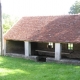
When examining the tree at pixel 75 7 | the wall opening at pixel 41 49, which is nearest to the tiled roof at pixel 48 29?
the wall opening at pixel 41 49

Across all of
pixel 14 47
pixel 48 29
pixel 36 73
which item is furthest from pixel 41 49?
pixel 36 73

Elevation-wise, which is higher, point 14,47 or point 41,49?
point 14,47

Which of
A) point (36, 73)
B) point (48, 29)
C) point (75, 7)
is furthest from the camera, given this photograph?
point (75, 7)

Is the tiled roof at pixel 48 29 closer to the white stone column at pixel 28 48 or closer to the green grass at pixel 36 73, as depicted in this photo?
the white stone column at pixel 28 48

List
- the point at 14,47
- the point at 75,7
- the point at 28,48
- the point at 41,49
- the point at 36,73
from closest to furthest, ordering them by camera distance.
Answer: the point at 36,73
the point at 28,48
the point at 41,49
the point at 14,47
the point at 75,7

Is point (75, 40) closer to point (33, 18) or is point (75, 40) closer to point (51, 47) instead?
point (51, 47)

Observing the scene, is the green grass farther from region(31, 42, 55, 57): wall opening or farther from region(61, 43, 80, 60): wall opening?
region(31, 42, 55, 57): wall opening

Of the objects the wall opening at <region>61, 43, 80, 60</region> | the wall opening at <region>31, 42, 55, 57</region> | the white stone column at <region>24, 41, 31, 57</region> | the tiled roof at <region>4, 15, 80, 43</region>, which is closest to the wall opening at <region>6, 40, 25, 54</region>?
the tiled roof at <region>4, 15, 80, 43</region>

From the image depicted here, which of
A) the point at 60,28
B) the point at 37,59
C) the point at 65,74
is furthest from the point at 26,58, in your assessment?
the point at 65,74

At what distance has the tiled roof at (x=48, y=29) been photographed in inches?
783

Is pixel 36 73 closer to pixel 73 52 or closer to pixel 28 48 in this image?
pixel 28 48

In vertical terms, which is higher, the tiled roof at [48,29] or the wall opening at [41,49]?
the tiled roof at [48,29]

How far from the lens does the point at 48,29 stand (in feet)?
71.2

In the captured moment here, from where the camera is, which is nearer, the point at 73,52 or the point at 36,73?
the point at 36,73
